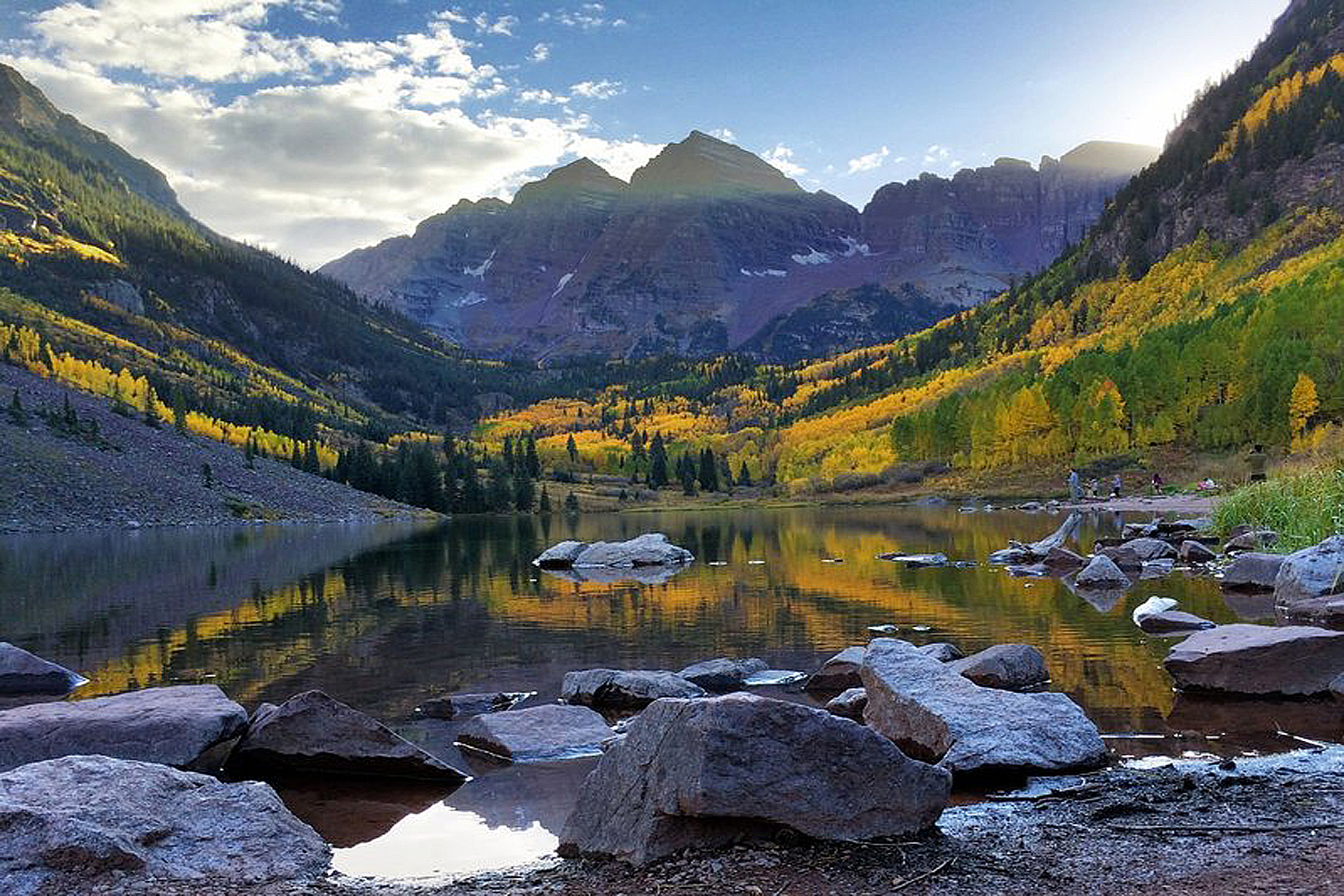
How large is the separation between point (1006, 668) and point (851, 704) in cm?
414

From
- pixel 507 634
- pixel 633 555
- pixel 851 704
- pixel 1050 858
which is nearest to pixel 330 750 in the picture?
pixel 851 704

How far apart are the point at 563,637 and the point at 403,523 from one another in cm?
13270

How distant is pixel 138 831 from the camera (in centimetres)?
1042

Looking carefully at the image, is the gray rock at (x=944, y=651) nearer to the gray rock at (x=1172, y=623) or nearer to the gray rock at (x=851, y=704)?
the gray rock at (x=851, y=704)

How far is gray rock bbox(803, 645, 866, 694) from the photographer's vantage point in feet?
67.5

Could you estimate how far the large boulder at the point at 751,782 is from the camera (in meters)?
9.63

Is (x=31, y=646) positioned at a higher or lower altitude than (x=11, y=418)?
lower

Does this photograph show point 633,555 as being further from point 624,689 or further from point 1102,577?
point 624,689

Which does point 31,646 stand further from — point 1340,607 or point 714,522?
point 714,522

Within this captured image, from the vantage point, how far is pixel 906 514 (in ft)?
376

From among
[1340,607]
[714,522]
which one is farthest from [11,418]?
[1340,607]

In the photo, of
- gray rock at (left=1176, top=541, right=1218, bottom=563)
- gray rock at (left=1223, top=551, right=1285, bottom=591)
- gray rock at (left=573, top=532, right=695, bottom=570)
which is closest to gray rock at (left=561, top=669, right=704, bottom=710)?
gray rock at (left=1223, top=551, right=1285, bottom=591)

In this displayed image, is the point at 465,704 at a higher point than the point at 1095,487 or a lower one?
higher

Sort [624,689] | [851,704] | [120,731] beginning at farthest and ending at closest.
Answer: [624,689]
[851,704]
[120,731]
